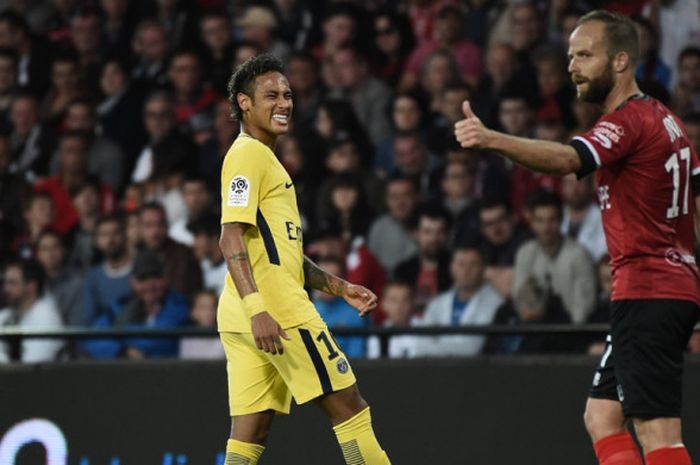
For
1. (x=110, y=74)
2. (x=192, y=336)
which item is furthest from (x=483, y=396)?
(x=110, y=74)

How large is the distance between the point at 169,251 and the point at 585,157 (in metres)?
5.75

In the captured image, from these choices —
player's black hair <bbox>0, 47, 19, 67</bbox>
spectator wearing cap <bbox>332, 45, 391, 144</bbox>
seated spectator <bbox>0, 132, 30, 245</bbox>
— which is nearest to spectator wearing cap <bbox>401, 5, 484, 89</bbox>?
spectator wearing cap <bbox>332, 45, 391, 144</bbox>

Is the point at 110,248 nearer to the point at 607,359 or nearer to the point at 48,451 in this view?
the point at 48,451

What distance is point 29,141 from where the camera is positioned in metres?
12.6

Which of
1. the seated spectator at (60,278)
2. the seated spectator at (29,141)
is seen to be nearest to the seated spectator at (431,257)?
the seated spectator at (60,278)

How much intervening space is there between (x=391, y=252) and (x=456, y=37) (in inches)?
87.3

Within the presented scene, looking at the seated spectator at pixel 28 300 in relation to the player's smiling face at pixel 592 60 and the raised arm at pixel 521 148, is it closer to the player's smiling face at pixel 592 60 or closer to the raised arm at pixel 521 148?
the player's smiling face at pixel 592 60

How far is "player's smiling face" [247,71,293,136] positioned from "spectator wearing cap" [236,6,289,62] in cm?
611

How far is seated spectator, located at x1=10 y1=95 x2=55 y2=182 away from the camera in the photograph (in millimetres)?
12430

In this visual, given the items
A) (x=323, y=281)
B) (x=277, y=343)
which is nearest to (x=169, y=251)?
(x=323, y=281)

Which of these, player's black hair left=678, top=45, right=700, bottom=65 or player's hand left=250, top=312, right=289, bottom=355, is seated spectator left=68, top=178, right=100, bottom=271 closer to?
player's black hair left=678, top=45, right=700, bottom=65

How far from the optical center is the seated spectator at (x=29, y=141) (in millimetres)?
12430

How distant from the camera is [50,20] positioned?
13992 millimetres

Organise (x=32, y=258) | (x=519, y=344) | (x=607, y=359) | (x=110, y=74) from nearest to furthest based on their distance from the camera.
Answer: (x=607, y=359) → (x=519, y=344) → (x=32, y=258) → (x=110, y=74)
